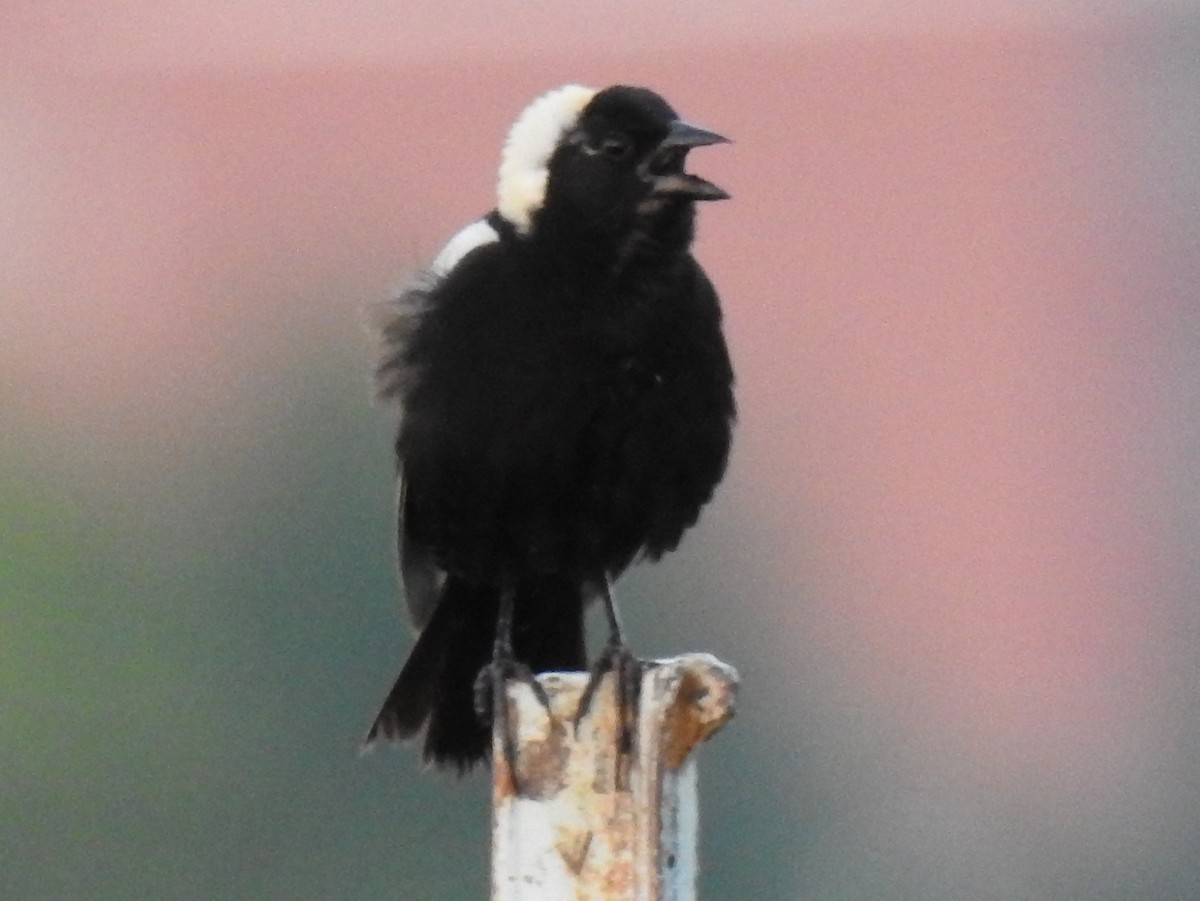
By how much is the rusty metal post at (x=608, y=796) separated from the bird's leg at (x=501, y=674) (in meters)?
0.08

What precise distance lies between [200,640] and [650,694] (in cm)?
1291

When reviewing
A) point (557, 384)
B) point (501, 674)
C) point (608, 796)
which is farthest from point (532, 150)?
point (608, 796)

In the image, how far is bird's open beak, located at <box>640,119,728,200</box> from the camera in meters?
3.13

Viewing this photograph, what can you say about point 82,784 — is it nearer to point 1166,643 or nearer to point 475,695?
point 1166,643

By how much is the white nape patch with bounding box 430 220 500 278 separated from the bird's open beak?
20 cm

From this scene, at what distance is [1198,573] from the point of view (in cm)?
1155

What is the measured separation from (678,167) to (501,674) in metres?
0.66

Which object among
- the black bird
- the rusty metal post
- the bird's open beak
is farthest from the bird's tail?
the rusty metal post

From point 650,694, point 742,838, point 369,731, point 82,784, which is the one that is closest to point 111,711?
point 82,784

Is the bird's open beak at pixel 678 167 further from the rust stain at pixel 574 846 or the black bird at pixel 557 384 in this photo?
the rust stain at pixel 574 846

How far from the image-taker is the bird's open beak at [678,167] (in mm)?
3133

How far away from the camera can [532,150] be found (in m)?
3.34

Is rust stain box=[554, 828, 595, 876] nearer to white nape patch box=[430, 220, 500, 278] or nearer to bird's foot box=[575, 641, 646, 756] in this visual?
bird's foot box=[575, 641, 646, 756]

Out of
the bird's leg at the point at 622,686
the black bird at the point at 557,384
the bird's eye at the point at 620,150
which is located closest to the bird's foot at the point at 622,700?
→ the bird's leg at the point at 622,686
